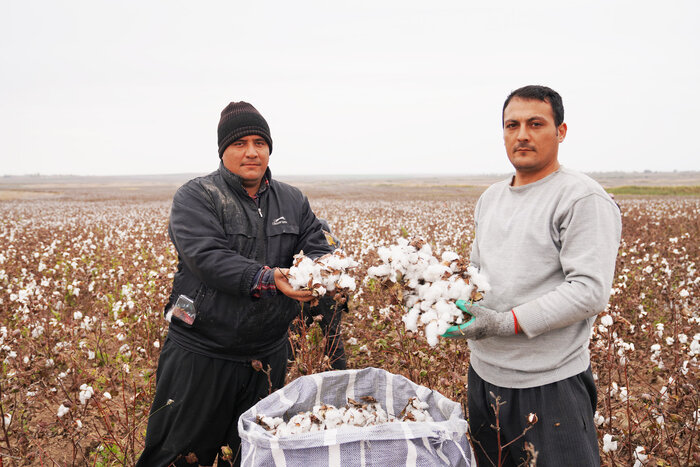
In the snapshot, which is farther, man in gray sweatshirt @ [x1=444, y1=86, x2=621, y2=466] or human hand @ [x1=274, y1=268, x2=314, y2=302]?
human hand @ [x1=274, y1=268, x2=314, y2=302]

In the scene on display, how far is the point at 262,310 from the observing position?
7.67 feet

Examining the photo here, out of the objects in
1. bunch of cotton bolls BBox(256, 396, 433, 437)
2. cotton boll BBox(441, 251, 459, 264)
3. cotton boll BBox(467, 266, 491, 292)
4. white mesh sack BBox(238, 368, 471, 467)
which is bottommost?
bunch of cotton bolls BBox(256, 396, 433, 437)

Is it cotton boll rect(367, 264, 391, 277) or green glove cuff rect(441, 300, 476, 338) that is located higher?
cotton boll rect(367, 264, 391, 277)

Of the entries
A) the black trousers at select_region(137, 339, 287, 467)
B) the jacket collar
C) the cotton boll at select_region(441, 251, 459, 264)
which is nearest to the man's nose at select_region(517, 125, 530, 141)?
the cotton boll at select_region(441, 251, 459, 264)

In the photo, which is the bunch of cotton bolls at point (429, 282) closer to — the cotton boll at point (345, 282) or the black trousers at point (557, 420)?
the cotton boll at point (345, 282)

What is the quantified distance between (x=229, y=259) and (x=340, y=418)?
93 centimetres

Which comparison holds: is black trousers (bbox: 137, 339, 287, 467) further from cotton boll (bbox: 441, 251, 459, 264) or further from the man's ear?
the man's ear

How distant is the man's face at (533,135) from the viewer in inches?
70.9

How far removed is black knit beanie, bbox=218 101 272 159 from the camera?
2373mm

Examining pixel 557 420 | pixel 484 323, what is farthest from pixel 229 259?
pixel 557 420

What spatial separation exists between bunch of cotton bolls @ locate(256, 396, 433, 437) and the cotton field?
44cm

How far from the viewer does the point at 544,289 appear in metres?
1.77

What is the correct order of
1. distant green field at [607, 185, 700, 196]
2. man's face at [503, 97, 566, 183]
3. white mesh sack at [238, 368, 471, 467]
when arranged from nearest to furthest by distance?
white mesh sack at [238, 368, 471, 467] < man's face at [503, 97, 566, 183] < distant green field at [607, 185, 700, 196]

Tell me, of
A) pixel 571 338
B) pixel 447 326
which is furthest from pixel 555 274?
pixel 447 326
